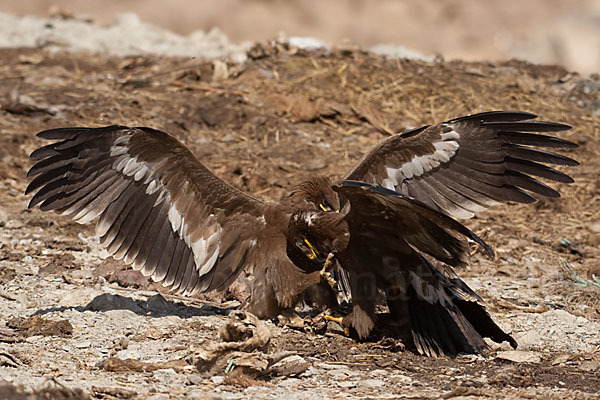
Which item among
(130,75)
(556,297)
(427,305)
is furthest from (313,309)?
(130,75)

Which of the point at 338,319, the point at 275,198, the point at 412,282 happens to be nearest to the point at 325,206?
the point at 338,319

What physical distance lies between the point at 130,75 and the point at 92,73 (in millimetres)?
451

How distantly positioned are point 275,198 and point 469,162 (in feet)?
8.18

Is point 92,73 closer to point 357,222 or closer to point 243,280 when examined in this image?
point 243,280

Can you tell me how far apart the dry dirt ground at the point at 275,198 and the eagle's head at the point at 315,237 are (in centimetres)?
46

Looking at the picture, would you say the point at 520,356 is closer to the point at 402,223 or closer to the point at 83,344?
the point at 402,223

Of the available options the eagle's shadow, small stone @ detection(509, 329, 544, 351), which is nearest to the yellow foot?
the eagle's shadow

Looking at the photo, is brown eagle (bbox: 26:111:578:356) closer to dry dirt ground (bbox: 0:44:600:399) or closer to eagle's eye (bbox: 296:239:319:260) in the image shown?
eagle's eye (bbox: 296:239:319:260)

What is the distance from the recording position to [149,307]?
16.7 ft

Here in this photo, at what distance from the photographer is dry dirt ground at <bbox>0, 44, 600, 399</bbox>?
395 cm

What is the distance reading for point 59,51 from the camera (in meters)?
9.95

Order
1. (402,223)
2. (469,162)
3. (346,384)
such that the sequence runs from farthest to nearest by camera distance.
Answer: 1. (469,162)
2. (402,223)
3. (346,384)

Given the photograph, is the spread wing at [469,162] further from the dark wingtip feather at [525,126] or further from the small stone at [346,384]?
the small stone at [346,384]

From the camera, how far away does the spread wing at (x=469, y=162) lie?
14.8ft
